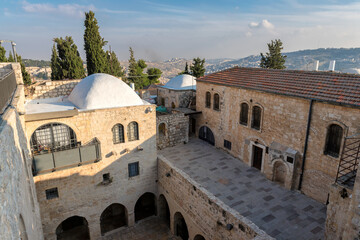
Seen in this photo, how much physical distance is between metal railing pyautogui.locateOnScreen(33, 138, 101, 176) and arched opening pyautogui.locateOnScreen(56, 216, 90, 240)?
519 cm

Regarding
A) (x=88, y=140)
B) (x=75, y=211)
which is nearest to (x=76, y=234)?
(x=75, y=211)

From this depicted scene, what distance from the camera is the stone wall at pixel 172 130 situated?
1844 cm

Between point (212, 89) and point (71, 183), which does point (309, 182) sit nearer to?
point (212, 89)

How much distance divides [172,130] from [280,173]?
8.74 meters

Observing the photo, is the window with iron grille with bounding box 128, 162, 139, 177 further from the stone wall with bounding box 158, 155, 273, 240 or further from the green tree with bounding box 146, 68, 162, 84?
the green tree with bounding box 146, 68, 162, 84

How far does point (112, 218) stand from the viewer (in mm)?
17484

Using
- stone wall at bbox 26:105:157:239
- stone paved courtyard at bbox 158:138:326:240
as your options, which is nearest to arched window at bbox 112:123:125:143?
stone wall at bbox 26:105:157:239

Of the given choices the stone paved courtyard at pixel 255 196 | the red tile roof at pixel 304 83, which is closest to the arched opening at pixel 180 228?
the stone paved courtyard at pixel 255 196

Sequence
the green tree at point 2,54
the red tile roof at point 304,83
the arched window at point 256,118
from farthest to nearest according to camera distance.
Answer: the green tree at point 2,54
the arched window at point 256,118
the red tile roof at point 304,83

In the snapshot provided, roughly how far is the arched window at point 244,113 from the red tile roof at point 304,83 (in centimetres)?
136

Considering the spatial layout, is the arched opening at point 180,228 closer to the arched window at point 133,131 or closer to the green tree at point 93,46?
the arched window at point 133,131

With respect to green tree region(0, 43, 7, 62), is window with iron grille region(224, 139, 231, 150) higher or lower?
lower

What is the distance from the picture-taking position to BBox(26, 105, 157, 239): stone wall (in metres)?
13.3

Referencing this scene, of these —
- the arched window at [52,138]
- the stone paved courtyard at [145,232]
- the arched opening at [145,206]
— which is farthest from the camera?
the arched opening at [145,206]
